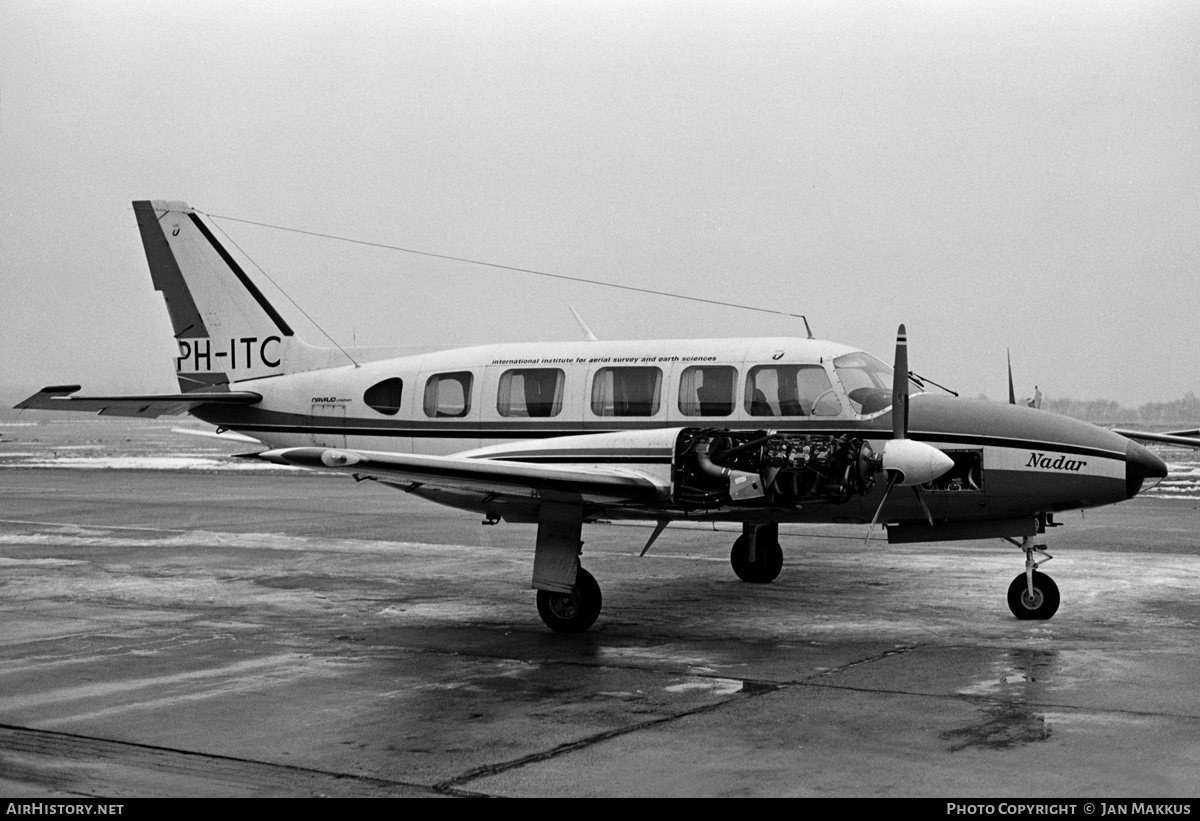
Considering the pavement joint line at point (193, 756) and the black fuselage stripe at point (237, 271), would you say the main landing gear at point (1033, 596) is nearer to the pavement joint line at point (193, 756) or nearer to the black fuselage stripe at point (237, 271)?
the pavement joint line at point (193, 756)

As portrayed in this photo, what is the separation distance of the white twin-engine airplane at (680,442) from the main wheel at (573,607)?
0.06 ft

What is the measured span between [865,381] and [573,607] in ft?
12.6

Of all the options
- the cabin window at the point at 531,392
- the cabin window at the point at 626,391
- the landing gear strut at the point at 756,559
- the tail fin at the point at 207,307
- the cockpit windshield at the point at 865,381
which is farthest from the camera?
the tail fin at the point at 207,307

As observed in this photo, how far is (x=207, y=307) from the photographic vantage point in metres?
17.4

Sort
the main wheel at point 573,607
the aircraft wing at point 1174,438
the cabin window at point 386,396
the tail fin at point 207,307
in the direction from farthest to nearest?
the tail fin at point 207,307
the cabin window at point 386,396
the aircraft wing at point 1174,438
the main wheel at point 573,607

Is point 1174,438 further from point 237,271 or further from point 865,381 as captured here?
point 237,271

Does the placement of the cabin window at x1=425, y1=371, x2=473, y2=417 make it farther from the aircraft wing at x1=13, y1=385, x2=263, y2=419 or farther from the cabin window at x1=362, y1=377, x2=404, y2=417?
the aircraft wing at x1=13, y1=385, x2=263, y2=419

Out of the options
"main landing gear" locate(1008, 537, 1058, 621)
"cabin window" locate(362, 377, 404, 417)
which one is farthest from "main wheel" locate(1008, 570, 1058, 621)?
"cabin window" locate(362, 377, 404, 417)

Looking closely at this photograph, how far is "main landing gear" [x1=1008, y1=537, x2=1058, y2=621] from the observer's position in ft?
40.9

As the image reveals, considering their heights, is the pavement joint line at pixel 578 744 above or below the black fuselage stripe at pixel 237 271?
below

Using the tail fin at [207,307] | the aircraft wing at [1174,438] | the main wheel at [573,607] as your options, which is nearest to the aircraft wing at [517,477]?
the main wheel at [573,607]

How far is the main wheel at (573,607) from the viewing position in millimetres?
12438

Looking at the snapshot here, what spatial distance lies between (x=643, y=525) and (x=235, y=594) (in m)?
9.75

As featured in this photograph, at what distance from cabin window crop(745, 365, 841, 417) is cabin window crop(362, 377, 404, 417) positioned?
4316mm
